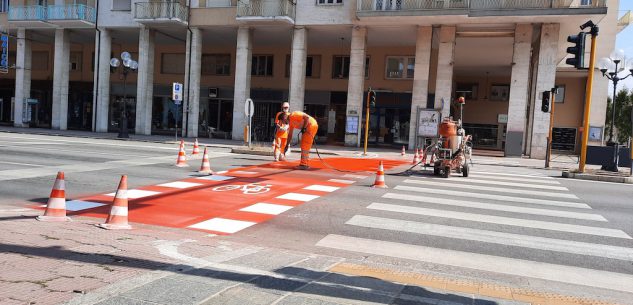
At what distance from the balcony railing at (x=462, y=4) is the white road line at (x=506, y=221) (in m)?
18.9

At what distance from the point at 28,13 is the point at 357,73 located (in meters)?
23.8

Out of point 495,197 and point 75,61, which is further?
point 75,61

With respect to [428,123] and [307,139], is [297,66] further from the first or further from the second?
[307,139]

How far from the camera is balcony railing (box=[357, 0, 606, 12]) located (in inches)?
944

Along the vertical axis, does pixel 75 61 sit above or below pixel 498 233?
above

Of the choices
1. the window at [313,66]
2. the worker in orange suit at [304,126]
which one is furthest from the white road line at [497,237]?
the window at [313,66]

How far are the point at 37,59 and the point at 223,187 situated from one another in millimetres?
38952

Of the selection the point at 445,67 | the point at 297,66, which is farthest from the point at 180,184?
the point at 445,67

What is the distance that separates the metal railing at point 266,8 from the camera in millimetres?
27953

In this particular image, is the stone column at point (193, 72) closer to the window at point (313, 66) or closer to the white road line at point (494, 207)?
the window at point (313, 66)

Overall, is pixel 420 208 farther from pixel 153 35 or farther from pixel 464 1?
pixel 153 35

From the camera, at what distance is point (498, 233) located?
6.82m

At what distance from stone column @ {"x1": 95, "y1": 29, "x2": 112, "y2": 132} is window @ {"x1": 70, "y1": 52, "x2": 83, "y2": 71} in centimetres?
803

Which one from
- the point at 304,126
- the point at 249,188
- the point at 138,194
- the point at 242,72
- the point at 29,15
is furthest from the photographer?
the point at 29,15
